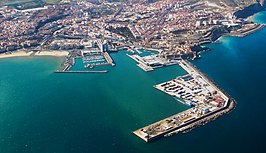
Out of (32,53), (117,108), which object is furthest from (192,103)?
(32,53)

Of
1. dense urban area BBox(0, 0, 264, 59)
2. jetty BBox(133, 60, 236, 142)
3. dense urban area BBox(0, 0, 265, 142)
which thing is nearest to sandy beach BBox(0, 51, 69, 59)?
dense urban area BBox(0, 0, 265, 142)

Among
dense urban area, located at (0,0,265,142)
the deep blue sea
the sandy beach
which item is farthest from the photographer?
the sandy beach

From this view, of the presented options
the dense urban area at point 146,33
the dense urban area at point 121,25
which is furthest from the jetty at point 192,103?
the dense urban area at point 121,25

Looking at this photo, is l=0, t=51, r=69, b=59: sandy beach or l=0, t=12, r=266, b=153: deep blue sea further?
l=0, t=51, r=69, b=59: sandy beach

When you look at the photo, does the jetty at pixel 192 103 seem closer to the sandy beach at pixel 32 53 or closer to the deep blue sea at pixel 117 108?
the deep blue sea at pixel 117 108

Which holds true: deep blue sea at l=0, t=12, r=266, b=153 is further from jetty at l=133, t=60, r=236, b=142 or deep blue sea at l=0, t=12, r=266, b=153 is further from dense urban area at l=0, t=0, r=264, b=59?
dense urban area at l=0, t=0, r=264, b=59

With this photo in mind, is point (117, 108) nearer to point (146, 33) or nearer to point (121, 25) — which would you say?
point (146, 33)

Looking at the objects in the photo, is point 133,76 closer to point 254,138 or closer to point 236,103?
point 236,103
